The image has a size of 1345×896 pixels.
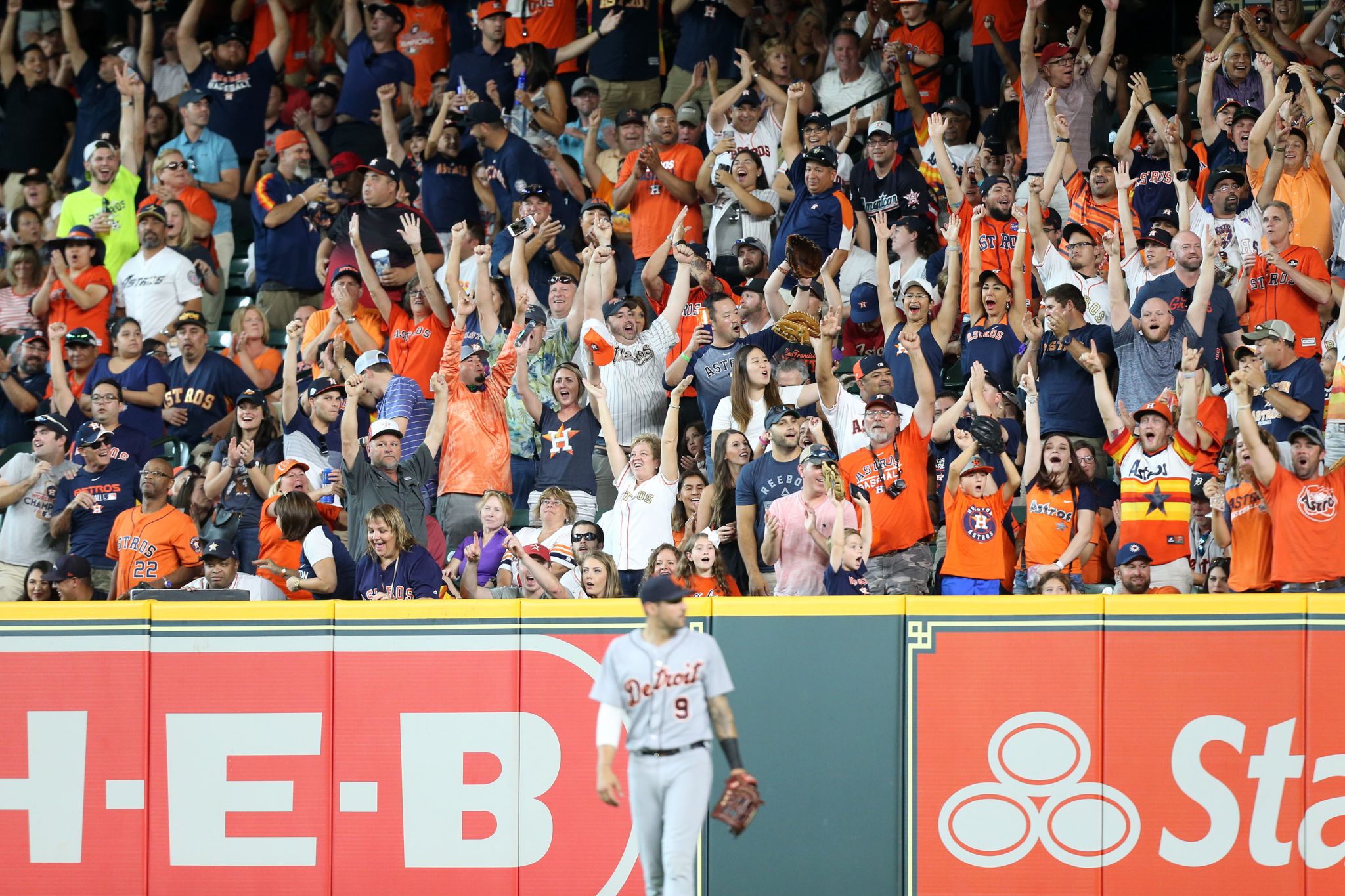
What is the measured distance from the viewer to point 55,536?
549 inches

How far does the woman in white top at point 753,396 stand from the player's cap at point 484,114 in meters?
4.76

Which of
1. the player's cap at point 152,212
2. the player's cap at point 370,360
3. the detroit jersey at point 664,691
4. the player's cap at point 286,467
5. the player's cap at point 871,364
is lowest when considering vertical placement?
the detroit jersey at point 664,691

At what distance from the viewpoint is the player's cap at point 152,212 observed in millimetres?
16922

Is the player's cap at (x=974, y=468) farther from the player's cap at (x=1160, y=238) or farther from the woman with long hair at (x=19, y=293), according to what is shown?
the woman with long hair at (x=19, y=293)

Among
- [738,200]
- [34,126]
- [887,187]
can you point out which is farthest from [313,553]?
[34,126]

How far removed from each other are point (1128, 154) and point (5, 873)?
10.7 m

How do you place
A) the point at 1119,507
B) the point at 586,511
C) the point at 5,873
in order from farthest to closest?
the point at 586,511, the point at 1119,507, the point at 5,873

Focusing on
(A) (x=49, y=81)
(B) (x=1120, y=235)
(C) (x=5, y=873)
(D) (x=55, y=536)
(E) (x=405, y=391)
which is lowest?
(C) (x=5, y=873)

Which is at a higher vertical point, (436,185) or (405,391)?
(436,185)

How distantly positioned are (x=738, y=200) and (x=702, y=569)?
551 centimetres

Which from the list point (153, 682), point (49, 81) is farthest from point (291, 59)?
point (153, 682)

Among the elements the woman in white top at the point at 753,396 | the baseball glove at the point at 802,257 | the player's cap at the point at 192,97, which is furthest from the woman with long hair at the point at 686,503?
the player's cap at the point at 192,97

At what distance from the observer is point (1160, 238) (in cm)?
1373

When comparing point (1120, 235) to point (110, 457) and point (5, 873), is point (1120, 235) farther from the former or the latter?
point (5, 873)
